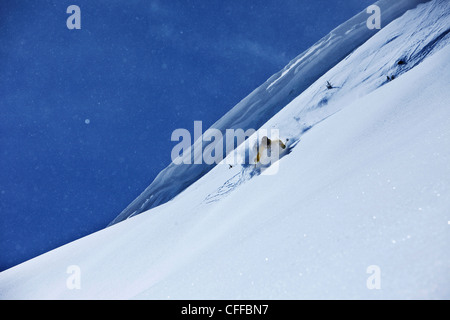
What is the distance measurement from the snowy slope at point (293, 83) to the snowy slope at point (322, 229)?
8.38m

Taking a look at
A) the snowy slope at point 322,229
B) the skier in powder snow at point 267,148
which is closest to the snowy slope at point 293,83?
the snowy slope at point 322,229

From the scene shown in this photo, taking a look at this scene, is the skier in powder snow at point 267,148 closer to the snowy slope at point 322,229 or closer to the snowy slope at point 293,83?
the snowy slope at point 322,229

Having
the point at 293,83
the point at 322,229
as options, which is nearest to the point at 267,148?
the point at 322,229

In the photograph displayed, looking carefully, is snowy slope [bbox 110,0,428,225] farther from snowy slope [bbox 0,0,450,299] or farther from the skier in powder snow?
the skier in powder snow

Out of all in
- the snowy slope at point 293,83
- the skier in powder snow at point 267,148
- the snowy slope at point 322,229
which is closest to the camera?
the snowy slope at point 322,229

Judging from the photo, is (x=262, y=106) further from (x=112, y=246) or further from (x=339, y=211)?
(x=339, y=211)

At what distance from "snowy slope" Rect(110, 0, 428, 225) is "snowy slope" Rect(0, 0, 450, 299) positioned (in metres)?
8.38

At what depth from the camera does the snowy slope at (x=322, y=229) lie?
4.36 ft

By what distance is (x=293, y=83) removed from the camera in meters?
14.6
